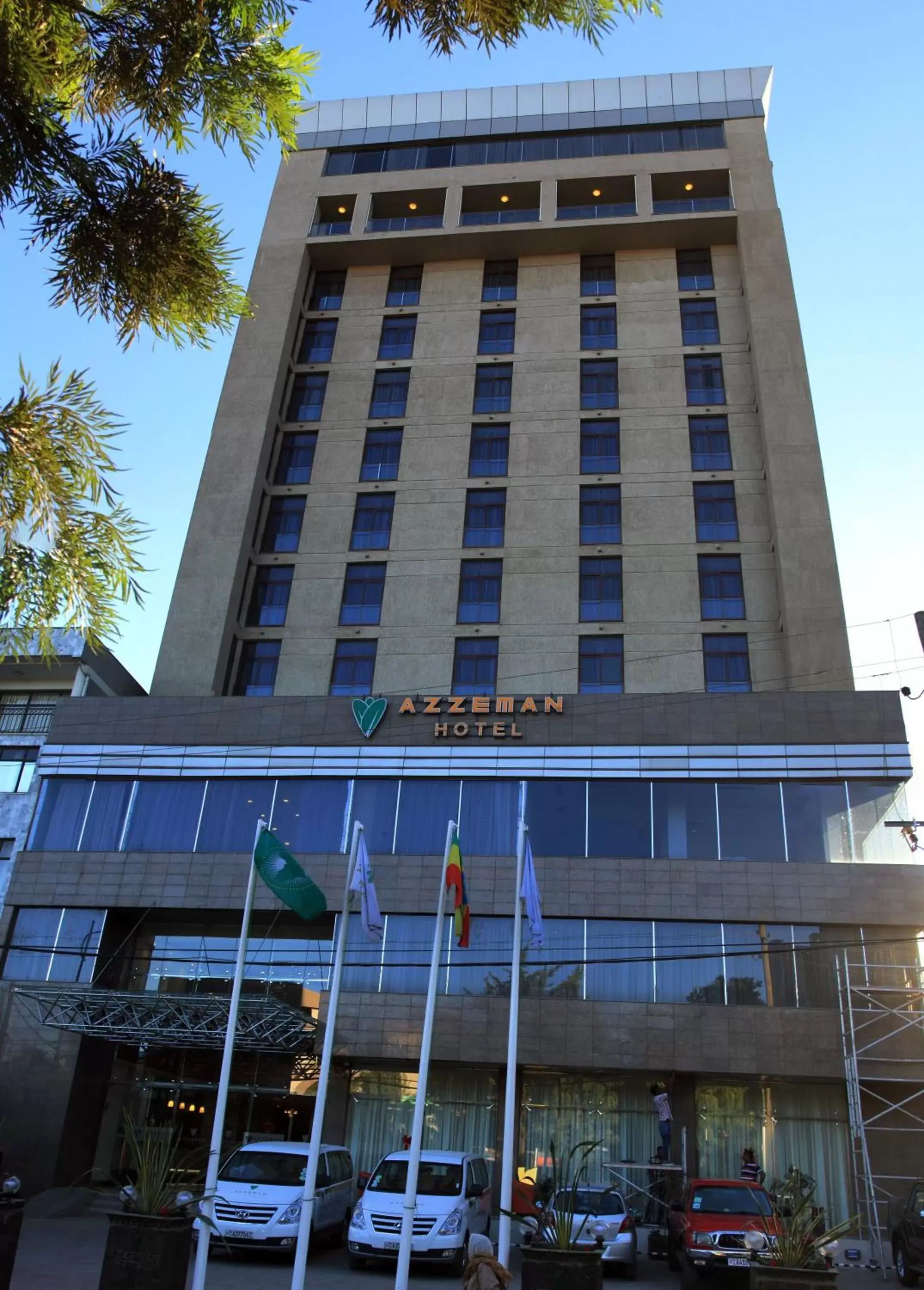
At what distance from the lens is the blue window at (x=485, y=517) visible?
40312 mm

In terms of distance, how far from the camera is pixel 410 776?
1253 inches

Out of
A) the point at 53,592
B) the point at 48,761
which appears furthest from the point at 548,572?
the point at 53,592

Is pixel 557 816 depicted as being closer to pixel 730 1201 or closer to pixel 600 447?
pixel 730 1201

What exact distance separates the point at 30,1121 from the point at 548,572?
2483 centimetres

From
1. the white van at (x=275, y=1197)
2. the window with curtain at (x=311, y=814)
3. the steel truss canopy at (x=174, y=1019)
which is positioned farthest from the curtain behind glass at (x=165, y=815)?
the white van at (x=275, y=1197)

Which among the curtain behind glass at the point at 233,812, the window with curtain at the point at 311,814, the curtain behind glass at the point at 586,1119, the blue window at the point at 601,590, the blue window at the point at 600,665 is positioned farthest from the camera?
the blue window at the point at 601,590

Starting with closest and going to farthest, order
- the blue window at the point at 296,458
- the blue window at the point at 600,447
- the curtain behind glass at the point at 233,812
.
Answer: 1. the curtain behind glass at the point at 233,812
2. the blue window at the point at 600,447
3. the blue window at the point at 296,458

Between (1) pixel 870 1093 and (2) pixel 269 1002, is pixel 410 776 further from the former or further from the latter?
(1) pixel 870 1093

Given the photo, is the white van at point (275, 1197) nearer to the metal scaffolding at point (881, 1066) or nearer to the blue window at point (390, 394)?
the metal scaffolding at point (881, 1066)

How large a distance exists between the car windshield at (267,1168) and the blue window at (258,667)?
20612 mm

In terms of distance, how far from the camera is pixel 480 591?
39.2m

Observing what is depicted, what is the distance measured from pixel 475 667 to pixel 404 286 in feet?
70.7

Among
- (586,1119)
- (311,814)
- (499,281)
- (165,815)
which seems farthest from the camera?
(499,281)

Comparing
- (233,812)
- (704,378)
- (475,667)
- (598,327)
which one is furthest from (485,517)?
(233,812)
